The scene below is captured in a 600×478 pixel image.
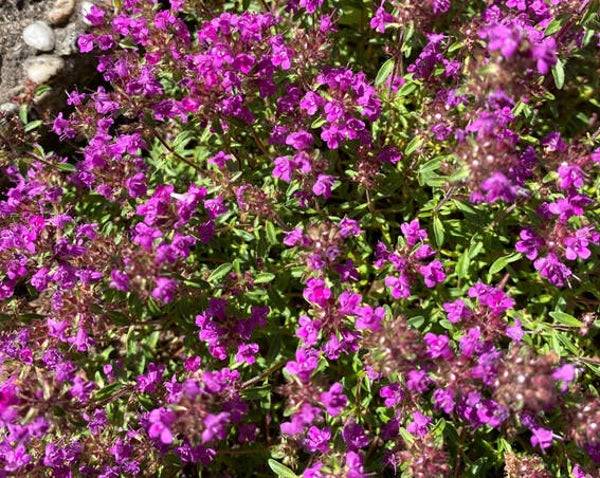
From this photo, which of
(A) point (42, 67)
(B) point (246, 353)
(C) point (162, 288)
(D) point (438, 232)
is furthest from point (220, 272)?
(A) point (42, 67)

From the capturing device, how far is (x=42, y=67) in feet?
18.4

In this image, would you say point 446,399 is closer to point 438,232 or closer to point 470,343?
point 470,343

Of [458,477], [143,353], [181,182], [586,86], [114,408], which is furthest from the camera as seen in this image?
[586,86]

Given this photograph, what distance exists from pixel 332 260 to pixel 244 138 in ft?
7.27

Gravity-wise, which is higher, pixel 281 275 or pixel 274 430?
pixel 281 275

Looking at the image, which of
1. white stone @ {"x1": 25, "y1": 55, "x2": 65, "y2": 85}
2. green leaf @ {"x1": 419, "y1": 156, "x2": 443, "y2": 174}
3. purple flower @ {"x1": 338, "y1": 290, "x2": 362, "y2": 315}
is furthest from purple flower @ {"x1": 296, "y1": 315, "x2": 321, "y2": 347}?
white stone @ {"x1": 25, "y1": 55, "x2": 65, "y2": 85}

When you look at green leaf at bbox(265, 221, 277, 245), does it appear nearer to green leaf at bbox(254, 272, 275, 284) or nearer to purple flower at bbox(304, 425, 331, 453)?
green leaf at bbox(254, 272, 275, 284)

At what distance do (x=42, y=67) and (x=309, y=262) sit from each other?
3.48 m

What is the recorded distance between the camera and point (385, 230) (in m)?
4.92

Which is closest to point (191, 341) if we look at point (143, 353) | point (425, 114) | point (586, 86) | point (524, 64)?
point (143, 353)

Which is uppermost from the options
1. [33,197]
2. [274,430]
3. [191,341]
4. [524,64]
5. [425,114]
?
[524,64]

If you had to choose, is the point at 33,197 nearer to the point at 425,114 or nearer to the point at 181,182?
the point at 181,182

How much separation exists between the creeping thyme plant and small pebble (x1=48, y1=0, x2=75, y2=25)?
1322 millimetres

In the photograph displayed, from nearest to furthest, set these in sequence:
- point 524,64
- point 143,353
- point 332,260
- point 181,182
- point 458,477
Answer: point 524,64
point 332,260
point 458,477
point 143,353
point 181,182
